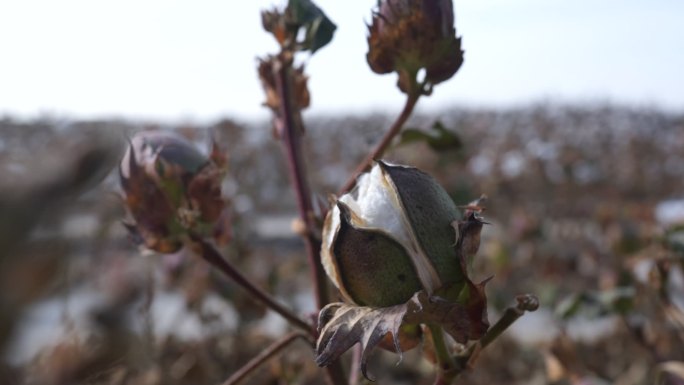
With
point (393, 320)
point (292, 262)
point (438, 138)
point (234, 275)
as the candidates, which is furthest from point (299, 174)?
point (292, 262)

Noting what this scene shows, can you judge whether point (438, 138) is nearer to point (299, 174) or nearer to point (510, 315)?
point (299, 174)

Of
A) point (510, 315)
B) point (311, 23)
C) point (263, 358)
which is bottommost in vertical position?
point (263, 358)

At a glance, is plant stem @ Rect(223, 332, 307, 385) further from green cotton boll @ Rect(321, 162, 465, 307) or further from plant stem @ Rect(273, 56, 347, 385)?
green cotton boll @ Rect(321, 162, 465, 307)

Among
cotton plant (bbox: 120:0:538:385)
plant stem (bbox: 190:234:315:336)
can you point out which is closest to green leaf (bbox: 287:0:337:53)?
cotton plant (bbox: 120:0:538:385)

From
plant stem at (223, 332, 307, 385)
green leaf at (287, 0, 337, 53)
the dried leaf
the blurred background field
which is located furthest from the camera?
green leaf at (287, 0, 337, 53)

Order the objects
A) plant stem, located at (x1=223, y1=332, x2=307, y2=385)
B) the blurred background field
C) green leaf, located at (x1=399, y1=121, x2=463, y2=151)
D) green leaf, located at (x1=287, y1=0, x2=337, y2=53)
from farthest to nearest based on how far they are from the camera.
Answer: green leaf, located at (x1=399, y1=121, x2=463, y2=151) → green leaf, located at (x1=287, y1=0, x2=337, y2=53) → plant stem, located at (x1=223, y1=332, x2=307, y2=385) → the blurred background field

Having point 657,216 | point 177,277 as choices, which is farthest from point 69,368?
point 657,216

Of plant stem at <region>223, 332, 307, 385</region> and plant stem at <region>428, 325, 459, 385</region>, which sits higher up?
plant stem at <region>428, 325, 459, 385</region>
